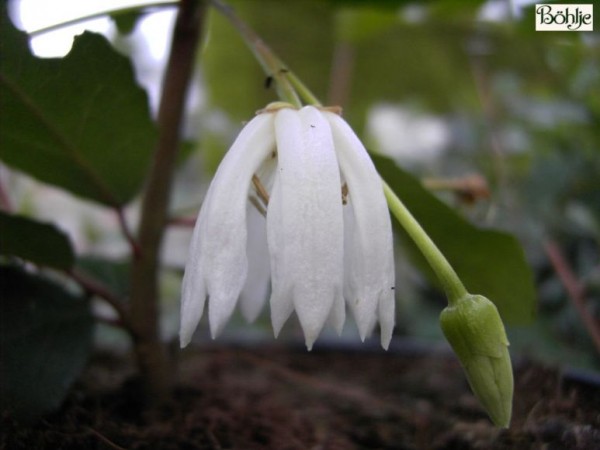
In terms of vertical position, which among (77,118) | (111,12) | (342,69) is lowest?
(77,118)

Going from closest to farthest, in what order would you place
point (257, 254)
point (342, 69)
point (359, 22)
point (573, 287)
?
point (257, 254), point (573, 287), point (359, 22), point (342, 69)

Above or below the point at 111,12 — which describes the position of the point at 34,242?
below

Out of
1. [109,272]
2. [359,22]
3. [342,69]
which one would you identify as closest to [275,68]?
[109,272]

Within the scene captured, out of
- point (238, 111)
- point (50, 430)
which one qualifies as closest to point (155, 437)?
point (50, 430)

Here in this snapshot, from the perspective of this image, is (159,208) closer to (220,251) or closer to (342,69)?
(220,251)

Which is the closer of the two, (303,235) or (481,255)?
(303,235)

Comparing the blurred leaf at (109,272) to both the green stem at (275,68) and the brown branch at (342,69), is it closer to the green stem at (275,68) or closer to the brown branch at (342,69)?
the green stem at (275,68)

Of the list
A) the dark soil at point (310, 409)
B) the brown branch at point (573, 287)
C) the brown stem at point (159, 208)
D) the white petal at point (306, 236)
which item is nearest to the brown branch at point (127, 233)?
the brown stem at point (159, 208)

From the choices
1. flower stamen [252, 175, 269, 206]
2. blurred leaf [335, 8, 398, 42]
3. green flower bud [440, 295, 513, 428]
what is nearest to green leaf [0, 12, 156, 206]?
flower stamen [252, 175, 269, 206]

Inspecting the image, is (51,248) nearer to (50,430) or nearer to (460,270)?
(50,430)
